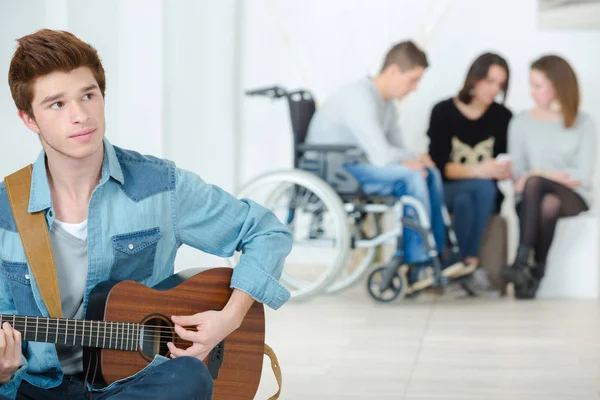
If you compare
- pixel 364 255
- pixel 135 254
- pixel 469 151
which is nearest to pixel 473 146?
pixel 469 151

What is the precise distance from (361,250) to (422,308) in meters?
0.64

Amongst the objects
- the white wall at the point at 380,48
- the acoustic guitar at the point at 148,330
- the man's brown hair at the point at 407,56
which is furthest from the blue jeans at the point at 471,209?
the acoustic guitar at the point at 148,330

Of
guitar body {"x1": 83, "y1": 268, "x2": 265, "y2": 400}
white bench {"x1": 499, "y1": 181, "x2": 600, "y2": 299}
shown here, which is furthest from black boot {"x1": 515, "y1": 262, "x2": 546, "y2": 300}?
guitar body {"x1": 83, "y1": 268, "x2": 265, "y2": 400}

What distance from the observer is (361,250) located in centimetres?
475

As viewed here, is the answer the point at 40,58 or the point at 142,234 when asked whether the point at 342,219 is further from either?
the point at 40,58

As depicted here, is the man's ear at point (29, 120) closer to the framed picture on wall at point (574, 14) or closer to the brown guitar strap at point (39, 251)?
the brown guitar strap at point (39, 251)

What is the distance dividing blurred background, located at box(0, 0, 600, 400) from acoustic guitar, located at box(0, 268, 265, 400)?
69 centimetres

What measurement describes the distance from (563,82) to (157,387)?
355cm

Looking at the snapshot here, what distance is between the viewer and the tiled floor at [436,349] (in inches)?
101

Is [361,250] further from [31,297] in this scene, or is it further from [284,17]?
[31,297]

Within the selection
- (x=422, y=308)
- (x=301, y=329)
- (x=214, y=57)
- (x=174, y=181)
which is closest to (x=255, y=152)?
(x=214, y=57)

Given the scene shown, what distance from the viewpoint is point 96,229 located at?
63.4 inches

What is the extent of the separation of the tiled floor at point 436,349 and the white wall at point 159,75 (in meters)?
0.82

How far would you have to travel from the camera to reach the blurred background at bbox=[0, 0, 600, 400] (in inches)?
113
